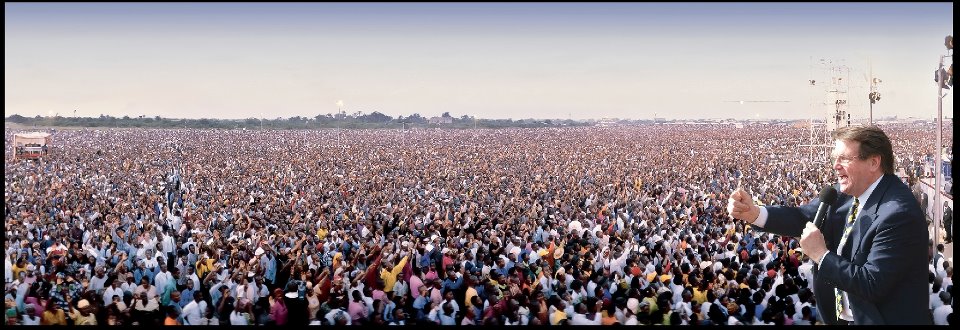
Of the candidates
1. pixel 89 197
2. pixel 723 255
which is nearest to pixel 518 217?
pixel 723 255

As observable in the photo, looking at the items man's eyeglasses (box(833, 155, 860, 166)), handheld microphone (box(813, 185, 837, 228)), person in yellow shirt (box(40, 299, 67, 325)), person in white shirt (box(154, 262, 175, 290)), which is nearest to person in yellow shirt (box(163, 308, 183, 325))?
person in yellow shirt (box(40, 299, 67, 325))

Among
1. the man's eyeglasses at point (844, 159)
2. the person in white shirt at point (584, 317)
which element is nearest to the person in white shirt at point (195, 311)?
the person in white shirt at point (584, 317)

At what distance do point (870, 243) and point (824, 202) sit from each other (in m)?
0.28

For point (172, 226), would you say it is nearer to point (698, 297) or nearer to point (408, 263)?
point (408, 263)

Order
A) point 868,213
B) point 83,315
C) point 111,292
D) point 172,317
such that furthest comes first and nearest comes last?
point 111,292
point 83,315
point 172,317
point 868,213

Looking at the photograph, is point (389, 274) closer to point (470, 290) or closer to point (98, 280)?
point (470, 290)

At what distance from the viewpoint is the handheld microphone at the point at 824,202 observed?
2.41 meters

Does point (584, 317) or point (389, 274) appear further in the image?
point (389, 274)

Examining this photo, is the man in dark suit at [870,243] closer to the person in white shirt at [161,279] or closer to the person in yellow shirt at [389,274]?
the person in yellow shirt at [389,274]

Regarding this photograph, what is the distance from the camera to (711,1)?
288 centimetres

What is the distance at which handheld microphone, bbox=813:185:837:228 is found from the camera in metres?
2.41

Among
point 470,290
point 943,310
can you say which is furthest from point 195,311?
point 943,310

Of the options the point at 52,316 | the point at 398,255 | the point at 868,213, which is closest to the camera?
the point at 868,213

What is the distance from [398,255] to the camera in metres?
9.55
